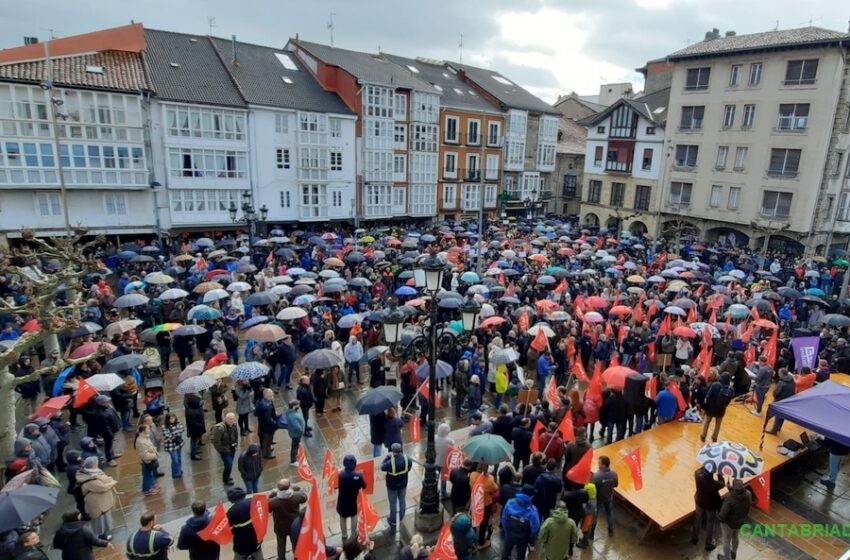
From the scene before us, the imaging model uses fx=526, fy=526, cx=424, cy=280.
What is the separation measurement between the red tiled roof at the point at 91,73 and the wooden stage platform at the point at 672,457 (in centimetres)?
3110

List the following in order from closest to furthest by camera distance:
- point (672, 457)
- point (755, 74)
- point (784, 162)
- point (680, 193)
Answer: point (672, 457) < point (784, 162) < point (755, 74) < point (680, 193)

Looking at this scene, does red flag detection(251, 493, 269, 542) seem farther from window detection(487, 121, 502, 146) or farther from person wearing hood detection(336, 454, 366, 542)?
window detection(487, 121, 502, 146)

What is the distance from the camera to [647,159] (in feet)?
134

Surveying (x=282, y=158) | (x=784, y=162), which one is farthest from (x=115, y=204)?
(x=784, y=162)

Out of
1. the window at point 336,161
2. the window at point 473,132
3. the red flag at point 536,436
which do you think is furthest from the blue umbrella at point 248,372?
the window at point 473,132

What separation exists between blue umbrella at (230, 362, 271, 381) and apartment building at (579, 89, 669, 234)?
33319mm

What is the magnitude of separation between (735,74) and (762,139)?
489 cm

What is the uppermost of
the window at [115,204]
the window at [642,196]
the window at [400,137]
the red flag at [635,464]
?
the window at [400,137]

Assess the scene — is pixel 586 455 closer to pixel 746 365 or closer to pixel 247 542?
pixel 247 542

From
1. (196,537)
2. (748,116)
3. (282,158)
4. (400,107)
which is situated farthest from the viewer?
(400,107)

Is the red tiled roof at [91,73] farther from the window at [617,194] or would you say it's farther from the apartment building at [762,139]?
the window at [617,194]

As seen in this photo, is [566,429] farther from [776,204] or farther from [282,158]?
[776,204]

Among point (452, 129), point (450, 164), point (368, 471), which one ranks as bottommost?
point (368, 471)

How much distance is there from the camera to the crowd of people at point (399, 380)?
8.02 meters
